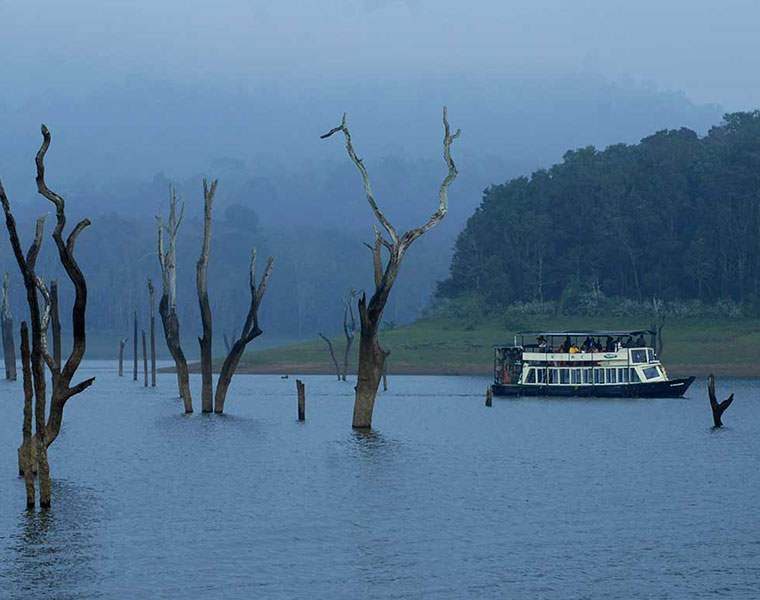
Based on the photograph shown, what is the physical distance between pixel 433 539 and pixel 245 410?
55453 mm

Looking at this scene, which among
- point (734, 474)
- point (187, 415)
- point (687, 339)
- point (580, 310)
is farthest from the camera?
point (580, 310)

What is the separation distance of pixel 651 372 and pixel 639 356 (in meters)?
2.11

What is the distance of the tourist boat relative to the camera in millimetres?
96625

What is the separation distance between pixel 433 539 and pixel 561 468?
1769 cm

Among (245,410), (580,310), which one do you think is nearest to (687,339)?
(580,310)

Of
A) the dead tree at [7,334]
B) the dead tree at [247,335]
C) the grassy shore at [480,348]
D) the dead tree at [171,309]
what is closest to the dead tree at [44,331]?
the dead tree at [247,335]

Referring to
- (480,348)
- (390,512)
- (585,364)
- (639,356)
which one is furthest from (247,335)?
(480,348)

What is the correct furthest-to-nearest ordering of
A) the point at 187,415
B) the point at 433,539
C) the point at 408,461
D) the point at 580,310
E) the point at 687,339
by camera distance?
1. the point at 580,310
2. the point at 687,339
3. the point at 187,415
4. the point at 408,461
5. the point at 433,539

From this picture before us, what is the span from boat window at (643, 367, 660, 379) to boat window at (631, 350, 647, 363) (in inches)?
31.2

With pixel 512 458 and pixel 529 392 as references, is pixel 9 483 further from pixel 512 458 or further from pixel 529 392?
pixel 529 392

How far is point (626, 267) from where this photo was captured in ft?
543

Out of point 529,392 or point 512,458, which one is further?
point 529,392

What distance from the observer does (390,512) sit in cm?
4012

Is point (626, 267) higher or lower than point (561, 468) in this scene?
higher
